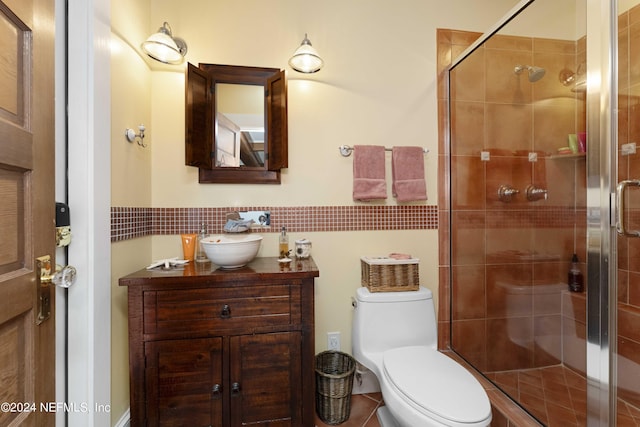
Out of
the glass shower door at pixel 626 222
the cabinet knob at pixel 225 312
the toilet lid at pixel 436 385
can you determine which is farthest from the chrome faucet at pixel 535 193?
the cabinet knob at pixel 225 312

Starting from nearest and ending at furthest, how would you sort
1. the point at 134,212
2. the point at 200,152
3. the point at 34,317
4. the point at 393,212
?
the point at 34,317 < the point at 134,212 < the point at 200,152 < the point at 393,212

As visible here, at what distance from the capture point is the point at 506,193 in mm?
1638

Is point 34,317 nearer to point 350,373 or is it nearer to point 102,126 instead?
point 102,126

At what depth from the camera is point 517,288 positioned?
64.1 inches

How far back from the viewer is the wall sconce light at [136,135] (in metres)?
1.33

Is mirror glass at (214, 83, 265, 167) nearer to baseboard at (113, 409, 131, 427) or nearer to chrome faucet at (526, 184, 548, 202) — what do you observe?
baseboard at (113, 409, 131, 427)

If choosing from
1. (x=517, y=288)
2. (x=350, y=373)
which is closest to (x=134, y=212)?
(x=350, y=373)

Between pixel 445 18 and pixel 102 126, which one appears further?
pixel 445 18

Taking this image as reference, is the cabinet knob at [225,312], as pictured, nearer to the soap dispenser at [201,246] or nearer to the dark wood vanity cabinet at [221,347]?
the dark wood vanity cabinet at [221,347]

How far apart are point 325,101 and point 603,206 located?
4.72 ft

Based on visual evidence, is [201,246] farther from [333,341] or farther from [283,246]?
[333,341]

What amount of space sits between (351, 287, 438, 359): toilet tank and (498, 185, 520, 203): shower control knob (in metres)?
0.76

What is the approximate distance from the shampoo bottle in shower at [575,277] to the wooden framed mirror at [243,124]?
5.36 ft

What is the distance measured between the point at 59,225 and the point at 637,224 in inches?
91.5
